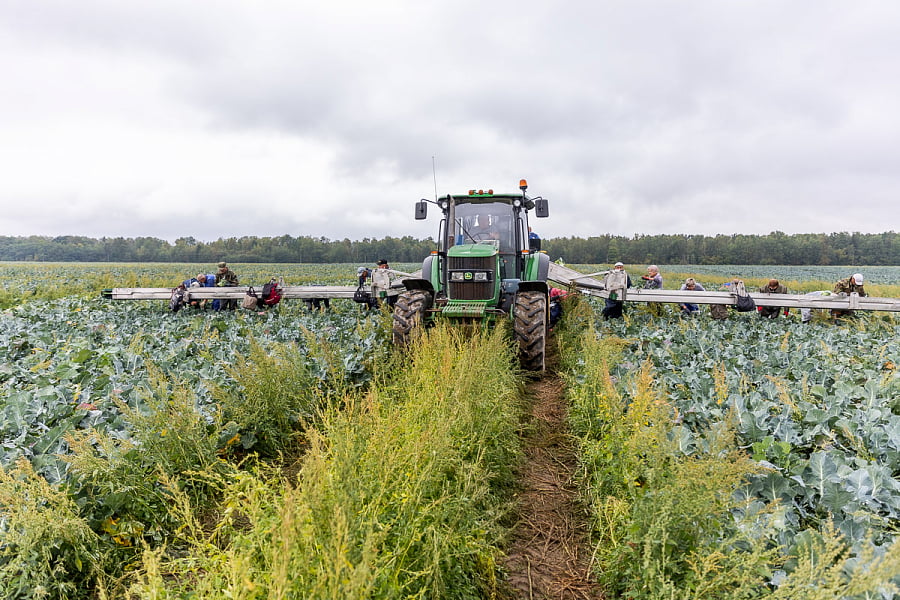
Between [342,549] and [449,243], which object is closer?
[342,549]

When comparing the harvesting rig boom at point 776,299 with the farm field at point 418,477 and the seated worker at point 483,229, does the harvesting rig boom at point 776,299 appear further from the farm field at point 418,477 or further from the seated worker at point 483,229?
the seated worker at point 483,229

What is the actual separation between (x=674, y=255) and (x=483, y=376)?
71586mm

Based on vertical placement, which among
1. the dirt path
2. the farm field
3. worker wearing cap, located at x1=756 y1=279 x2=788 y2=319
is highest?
worker wearing cap, located at x1=756 y1=279 x2=788 y2=319

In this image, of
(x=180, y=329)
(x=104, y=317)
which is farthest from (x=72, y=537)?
(x=104, y=317)

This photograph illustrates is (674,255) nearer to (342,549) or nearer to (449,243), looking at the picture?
(449,243)

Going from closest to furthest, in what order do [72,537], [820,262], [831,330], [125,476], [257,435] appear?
[72,537]
[125,476]
[257,435]
[831,330]
[820,262]

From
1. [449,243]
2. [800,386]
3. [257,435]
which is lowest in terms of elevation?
[257,435]

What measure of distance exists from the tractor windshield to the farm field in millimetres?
2543

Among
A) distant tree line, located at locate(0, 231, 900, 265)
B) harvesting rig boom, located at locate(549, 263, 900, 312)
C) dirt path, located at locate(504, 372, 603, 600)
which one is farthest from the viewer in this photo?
distant tree line, located at locate(0, 231, 900, 265)

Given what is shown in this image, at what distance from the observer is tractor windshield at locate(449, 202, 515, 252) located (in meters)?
8.22

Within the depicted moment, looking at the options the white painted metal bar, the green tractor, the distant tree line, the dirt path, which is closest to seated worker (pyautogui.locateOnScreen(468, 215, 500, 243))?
the green tractor

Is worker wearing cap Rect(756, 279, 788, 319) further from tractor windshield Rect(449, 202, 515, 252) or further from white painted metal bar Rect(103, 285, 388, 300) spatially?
white painted metal bar Rect(103, 285, 388, 300)

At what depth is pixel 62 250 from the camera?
84500 mm

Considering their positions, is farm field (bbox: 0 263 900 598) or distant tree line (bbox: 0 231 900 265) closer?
farm field (bbox: 0 263 900 598)
